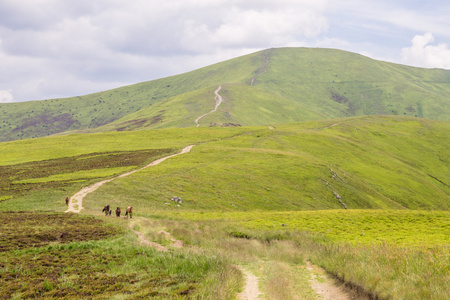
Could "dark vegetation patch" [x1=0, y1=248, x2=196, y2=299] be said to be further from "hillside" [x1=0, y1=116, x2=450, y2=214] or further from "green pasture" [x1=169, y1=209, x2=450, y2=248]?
"hillside" [x1=0, y1=116, x2=450, y2=214]

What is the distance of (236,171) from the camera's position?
72750mm

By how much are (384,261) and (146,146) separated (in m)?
99.9

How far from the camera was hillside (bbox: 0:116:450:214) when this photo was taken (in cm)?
5594

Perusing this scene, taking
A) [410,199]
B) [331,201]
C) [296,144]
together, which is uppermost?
[296,144]

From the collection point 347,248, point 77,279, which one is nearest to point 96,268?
point 77,279

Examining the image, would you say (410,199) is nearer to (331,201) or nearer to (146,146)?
(331,201)

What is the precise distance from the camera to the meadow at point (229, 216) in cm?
1583

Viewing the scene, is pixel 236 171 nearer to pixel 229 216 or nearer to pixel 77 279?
pixel 229 216

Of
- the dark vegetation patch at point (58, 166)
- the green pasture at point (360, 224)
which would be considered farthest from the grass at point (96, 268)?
the dark vegetation patch at point (58, 166)

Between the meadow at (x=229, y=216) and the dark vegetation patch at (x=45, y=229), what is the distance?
227mm

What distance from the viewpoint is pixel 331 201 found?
222 ft

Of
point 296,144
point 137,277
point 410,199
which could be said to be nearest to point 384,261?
point 137,277

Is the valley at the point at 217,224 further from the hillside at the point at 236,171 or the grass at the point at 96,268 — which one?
the hillside at the point at 236,171

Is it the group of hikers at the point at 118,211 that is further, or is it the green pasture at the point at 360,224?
the group of hikers at the point at 118,211
